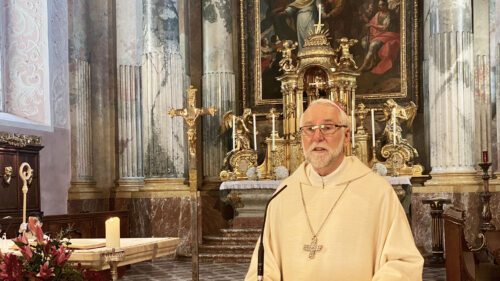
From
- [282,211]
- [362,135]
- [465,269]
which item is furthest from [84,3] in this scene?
[282,211]

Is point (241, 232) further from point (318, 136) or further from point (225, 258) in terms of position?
point (318, 136)

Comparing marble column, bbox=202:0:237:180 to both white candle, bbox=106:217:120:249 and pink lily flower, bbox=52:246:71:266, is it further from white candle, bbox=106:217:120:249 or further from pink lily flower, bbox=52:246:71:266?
pink lily flower, bbox=52:246:71:266

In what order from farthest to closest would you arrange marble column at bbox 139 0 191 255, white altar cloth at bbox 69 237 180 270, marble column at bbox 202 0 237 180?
marble column at bbox 202 0 237 180, marble column at bbox 139 0 191 255, white altar cloth at bbox 69 237 180 270

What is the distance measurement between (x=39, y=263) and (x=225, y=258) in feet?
29.0

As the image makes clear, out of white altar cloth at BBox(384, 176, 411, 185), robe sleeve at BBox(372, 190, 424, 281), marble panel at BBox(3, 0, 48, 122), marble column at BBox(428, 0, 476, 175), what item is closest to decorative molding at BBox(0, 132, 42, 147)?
marble panel at BBox(3, 0, 48, 122)

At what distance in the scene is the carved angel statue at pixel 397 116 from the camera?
1250 centimetres

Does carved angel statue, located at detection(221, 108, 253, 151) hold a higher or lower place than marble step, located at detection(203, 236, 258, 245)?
higher

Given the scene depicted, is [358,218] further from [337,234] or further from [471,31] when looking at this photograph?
[471,31]

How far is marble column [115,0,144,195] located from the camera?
13.5 meters

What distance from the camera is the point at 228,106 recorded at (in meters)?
13.7

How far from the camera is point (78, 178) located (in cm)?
1326

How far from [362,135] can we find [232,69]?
3122 millimetres

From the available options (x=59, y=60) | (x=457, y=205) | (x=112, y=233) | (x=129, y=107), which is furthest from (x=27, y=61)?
(x=112, y=233)

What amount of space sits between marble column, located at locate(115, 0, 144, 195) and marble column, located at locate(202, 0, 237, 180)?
1256 millimetres
